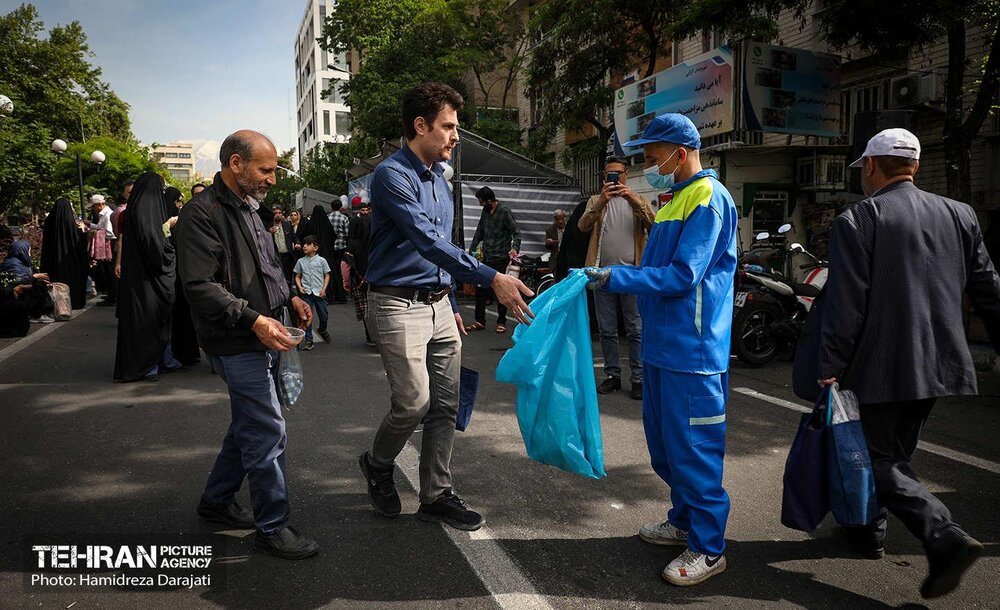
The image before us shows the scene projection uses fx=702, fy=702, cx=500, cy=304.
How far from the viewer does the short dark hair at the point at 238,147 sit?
3.07 m

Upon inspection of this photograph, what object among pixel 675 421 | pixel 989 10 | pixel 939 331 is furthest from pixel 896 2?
pixel 675 421

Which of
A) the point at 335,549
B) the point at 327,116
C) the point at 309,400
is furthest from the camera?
the point at 327,116

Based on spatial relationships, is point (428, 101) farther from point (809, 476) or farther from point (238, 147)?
point (809, 476)

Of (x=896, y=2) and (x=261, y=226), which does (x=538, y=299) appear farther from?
(x=896, y=2)

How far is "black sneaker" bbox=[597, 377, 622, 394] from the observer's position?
637cm

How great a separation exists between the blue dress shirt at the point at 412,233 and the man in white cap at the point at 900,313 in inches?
59.4

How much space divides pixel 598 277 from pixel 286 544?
1803 mm

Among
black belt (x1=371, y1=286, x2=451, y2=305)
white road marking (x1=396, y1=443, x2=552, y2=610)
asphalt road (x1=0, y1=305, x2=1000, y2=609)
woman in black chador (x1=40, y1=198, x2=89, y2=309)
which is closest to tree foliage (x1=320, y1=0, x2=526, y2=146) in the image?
woman in black chador (x1=40, y1=198, x2=89, y2=309)

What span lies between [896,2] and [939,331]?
794 cm

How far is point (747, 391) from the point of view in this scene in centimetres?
657

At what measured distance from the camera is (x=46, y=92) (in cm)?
3659

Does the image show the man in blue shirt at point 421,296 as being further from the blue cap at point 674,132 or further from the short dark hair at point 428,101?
the blue cap at point 674,132

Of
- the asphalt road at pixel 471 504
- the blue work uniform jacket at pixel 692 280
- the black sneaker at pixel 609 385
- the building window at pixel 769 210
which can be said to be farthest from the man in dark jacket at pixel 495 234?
the blue work uniform jacket at pixel 692 280

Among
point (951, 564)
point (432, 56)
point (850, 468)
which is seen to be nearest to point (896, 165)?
point (850, 468)
